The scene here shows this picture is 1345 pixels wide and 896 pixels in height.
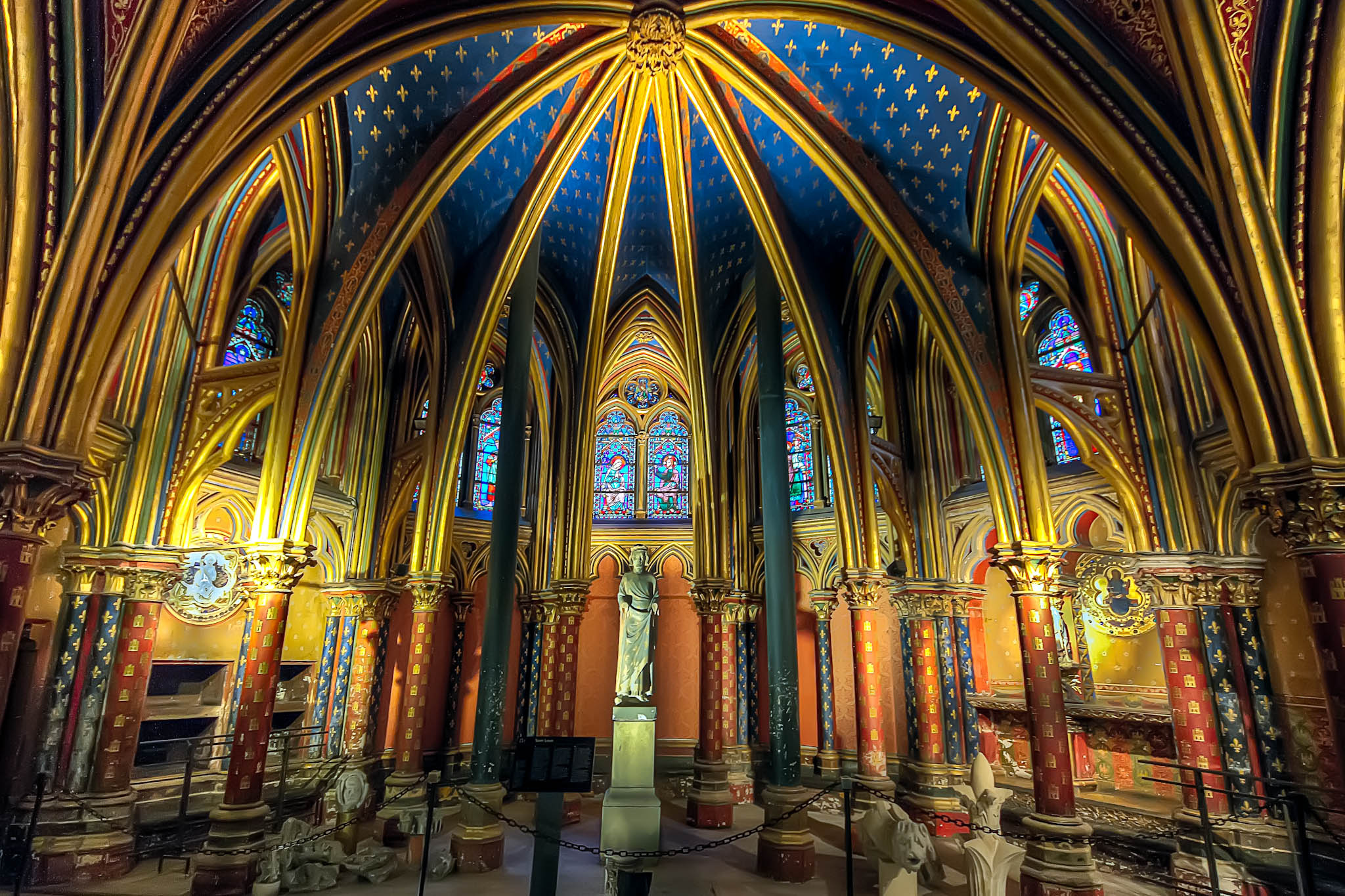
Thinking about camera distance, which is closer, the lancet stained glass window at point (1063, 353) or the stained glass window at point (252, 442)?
the lancet stained glass window at point (1063, 353)

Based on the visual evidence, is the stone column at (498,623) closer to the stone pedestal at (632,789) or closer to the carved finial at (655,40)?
the stone pedestal at (632,789)

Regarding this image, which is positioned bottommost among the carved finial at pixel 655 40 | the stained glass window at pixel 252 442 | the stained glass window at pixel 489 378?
the stained glass window at pixel 252 442

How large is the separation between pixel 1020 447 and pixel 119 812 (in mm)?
13573

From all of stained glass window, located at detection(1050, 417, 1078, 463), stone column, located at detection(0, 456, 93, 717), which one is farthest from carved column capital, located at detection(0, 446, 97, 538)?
stained glass window, located at detection(1050, 417, 1078, 463)

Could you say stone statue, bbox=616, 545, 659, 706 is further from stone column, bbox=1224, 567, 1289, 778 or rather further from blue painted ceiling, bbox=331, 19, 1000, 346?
stone column, bbox=1224, 567, 1289, 778

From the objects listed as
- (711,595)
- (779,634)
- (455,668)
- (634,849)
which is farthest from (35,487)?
(455,668)

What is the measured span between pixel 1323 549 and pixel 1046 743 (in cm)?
450

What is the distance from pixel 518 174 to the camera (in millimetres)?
13195

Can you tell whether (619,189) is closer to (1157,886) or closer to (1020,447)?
(1020,447)

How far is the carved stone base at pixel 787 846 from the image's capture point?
367 inches

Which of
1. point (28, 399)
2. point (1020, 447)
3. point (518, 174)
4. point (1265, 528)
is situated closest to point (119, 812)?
point (28, 399)

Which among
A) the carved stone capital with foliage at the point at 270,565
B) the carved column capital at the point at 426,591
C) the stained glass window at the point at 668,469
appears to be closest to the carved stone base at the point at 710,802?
the carved column capital at the point at 426,591

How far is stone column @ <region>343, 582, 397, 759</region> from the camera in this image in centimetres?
1441

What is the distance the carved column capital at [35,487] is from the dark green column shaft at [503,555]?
17.9 feet
